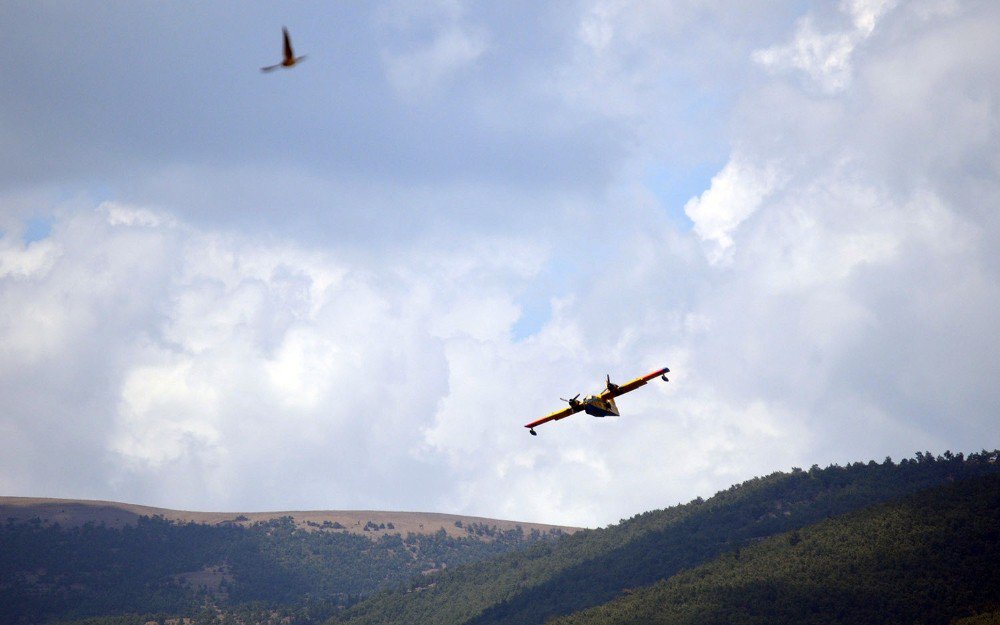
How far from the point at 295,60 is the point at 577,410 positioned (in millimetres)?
45384

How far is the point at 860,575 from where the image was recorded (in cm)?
14325

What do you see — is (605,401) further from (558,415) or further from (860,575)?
(860,575)

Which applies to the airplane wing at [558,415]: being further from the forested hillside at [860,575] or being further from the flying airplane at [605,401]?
the forested hillside at [860,575]

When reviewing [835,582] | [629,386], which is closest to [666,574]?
[835,582]

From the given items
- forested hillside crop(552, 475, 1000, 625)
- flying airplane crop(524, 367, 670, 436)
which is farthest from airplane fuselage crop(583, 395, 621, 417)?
forested hillside crop(552, 475, 1000, 625)

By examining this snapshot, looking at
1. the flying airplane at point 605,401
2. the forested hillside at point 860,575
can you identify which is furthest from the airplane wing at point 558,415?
the forested hillside at point 860,575

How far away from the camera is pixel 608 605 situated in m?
160

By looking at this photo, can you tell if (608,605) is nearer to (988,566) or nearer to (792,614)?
(792,614)

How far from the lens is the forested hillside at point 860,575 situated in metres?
135

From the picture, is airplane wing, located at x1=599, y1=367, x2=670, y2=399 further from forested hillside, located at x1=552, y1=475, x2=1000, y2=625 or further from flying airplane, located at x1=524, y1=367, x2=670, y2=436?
forested hillside, located at x1=552, y1=475, x2=1000, y2=625

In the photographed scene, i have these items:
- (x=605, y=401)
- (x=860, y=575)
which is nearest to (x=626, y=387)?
(x=605, y=401)

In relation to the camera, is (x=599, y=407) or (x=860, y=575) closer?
(x=599, y=407)

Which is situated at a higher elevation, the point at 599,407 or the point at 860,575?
the point at 599,407

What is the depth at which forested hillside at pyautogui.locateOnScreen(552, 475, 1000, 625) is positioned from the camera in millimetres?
134625
